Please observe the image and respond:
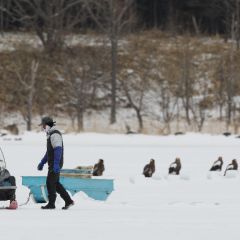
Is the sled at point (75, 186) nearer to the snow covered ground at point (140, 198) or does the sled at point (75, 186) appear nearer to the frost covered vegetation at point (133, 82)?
the snow covered ground at point (140, 198)

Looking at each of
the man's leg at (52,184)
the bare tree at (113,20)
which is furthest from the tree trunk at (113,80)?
the man's leg at (52,184)

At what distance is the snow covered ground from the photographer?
11.3 metres

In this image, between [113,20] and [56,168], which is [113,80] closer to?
[113,20]

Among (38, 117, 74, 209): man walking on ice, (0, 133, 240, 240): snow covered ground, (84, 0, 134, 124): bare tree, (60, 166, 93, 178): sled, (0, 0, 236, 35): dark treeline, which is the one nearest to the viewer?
(0, 133, 240, 240): snow covered ground

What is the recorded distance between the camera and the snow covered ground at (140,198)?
37.2 feet

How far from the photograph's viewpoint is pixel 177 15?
204 ft

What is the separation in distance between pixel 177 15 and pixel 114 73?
51.9 feet

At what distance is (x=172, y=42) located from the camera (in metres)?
57.2

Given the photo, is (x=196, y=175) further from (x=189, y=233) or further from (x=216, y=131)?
(x=216, y=131)

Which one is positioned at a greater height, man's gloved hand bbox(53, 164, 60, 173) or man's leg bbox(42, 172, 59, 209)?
man's gloved hand bbox(53, 164, 60, 173)

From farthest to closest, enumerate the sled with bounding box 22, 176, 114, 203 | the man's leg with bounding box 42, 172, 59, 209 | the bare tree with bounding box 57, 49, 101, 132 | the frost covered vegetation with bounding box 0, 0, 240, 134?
the frost covered vegetation with bounding box 0, 0, 240, 134, the bare tree with bounding box 57, 49, 101, 132, the sled with bounding box 22, 176, 114, 203, the man's leg with bounding box 42, 172, 59, 209

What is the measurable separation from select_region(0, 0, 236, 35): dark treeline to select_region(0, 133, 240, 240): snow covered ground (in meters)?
27.9

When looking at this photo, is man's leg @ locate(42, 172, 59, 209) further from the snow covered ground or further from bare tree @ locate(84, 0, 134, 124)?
bare tree @ locate(84, 0, 134, 124)

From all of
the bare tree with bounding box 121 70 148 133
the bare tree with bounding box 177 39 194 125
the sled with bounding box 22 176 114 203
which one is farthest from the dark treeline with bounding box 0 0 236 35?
the sled with bounding box 22 176 114 203
